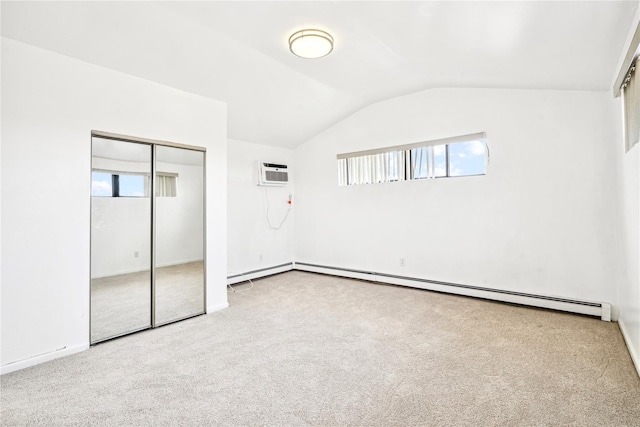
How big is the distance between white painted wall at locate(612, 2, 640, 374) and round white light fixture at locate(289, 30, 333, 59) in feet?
6.76

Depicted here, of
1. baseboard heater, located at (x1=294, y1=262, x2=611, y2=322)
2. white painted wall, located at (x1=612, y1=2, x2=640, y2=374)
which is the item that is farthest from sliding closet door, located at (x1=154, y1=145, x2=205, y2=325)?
white painted wall, located at (x1=612, y1=2, x2=640, y2=374)

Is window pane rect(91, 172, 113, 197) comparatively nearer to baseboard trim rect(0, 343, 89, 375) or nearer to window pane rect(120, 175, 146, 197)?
window pane rect(120, 175, 146, 197)

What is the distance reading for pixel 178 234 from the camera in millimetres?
3418

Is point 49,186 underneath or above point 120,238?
above

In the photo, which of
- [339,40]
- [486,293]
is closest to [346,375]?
[486,293]

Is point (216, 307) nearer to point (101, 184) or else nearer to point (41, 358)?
point (41, 358)

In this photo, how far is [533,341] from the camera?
2.74 meters

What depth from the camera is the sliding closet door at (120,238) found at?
283 centimetres

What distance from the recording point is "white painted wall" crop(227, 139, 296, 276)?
5.00 m

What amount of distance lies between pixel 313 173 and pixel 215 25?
330 centimetres

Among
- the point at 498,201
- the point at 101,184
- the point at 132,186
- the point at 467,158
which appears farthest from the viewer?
the point at 467,158

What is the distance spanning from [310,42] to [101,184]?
7.52 ft

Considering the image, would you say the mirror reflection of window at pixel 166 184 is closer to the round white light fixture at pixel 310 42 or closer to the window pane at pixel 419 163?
the round white light fixture at pixel 310 42

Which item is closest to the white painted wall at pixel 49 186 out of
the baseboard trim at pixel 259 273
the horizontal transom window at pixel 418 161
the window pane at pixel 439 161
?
the baseboard trim at pixel 259 273
